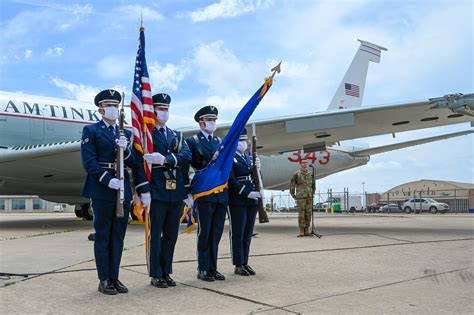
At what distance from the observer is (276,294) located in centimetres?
362

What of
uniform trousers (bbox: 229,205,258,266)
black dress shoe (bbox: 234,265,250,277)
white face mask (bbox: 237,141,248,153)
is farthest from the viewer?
white face mask (bbox: 237,141,248,153)

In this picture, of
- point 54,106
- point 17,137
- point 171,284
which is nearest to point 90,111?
point 54,106

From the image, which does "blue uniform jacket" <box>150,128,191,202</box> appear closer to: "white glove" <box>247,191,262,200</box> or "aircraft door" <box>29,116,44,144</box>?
"white glove" <box>247,191,262,200</box>

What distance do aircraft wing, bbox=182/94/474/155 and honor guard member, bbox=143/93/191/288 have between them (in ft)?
21.9

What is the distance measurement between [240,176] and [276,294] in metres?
1.52

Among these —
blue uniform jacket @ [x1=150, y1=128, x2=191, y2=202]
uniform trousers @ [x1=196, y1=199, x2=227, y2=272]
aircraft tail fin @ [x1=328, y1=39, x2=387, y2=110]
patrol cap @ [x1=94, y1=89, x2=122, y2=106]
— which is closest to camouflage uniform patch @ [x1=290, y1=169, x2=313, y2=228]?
uniform trousers @ [x1=196, y1=199, x2=227, y2=272]

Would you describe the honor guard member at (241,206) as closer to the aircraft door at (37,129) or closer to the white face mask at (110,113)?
the white face mask at (110,113)

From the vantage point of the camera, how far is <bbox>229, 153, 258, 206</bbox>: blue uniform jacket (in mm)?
4746

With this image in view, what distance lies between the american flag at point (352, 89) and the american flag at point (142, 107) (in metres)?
14.8

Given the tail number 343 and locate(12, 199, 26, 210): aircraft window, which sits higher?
the tail number 343

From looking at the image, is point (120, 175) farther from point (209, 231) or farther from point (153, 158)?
point (209, 231)

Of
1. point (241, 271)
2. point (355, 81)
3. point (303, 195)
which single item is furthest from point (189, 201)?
point (355, 81)

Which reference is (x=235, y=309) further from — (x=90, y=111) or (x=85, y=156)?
(x=90, y=111)

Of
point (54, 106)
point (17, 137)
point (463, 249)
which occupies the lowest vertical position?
point (463, 249)
